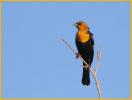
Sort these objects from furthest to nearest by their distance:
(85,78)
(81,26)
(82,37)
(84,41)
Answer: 1. (84,41)
2. (82,37)
3. (81,26)
4. (85,78)

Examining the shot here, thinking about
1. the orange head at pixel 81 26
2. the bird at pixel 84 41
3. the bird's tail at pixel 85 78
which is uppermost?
the orange head at pixel 81 26

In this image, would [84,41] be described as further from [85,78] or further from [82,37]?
[85,78]

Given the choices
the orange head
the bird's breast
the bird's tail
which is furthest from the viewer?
the bird's breast

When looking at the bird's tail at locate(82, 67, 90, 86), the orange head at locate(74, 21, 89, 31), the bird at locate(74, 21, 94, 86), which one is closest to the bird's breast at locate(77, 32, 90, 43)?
the bird at locate(74, 21, 94, 86)

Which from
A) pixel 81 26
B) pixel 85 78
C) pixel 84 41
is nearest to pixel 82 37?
pixel 84 41

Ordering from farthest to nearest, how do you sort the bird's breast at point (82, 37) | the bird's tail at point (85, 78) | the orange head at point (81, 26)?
the bird's breast at point (82, 37) → the orange head at point (81, 26) → the bird's tail at point (85, 78)

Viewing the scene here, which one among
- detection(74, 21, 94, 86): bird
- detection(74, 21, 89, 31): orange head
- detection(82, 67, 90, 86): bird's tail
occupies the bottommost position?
detection(82, 67, 90, 86): bird's tail

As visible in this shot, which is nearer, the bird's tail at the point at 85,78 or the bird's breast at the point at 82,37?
the bird's tail at the point at 85,78

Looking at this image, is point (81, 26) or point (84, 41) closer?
point (81, 26)

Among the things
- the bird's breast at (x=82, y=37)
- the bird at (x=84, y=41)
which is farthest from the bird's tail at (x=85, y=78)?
the bird's breast at (x=82, y=37)

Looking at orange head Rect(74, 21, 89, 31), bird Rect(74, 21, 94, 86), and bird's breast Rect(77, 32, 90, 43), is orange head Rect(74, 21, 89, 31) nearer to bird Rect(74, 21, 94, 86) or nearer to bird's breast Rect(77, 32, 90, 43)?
bird Rect(74, 21, 94, 86)

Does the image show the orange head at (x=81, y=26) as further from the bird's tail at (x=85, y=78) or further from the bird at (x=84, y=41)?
the bird's tail at (x=85, y=78)

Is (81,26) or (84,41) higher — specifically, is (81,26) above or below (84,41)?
above

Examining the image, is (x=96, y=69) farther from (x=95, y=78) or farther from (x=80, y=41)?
(x=80, y=41)
